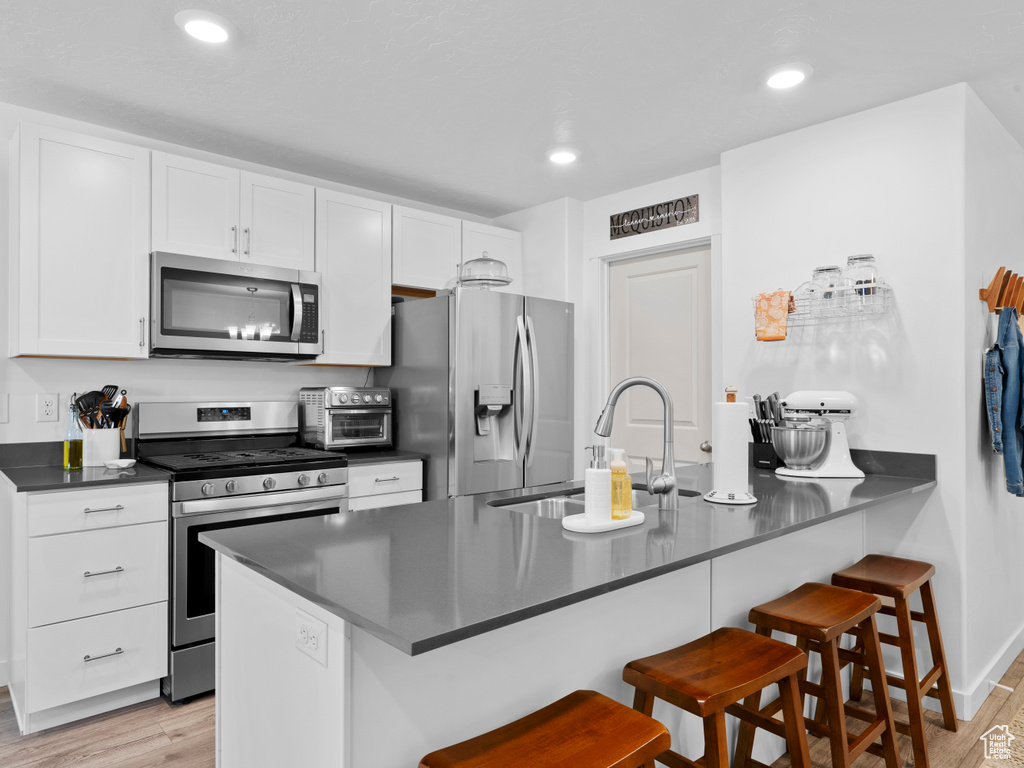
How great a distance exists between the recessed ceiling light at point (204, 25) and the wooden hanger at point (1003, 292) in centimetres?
302

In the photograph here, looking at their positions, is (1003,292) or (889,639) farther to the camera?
(1003,292)

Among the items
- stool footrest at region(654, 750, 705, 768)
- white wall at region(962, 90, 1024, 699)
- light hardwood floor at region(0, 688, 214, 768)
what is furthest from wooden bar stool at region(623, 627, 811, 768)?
light hardwood floor at region(0, 688, 214, 768)

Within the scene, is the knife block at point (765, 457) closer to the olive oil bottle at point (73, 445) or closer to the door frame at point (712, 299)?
the door frame at point (712, 299)

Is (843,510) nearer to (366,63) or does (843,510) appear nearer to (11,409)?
(366,63)

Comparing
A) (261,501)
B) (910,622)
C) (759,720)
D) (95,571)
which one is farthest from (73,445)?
(910,622)

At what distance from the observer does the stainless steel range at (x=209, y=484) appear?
2.62 m

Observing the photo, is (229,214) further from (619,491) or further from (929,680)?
(929,680)

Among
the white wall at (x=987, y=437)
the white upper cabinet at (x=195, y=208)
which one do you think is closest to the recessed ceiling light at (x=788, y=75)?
the white wall at (x=987, y=437)

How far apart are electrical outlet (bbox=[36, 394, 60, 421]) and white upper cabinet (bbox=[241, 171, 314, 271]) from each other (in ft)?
3.44

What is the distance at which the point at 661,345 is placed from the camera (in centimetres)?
382

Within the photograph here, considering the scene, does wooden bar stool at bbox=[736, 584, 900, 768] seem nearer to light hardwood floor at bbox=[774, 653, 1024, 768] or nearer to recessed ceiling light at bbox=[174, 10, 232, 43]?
light hardwood floor at bbox=[774, 653, 1024, 768]

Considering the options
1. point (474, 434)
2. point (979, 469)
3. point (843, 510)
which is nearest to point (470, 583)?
point (843, 510)

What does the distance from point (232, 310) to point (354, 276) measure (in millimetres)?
688

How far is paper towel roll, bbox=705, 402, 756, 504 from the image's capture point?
2.04 m
